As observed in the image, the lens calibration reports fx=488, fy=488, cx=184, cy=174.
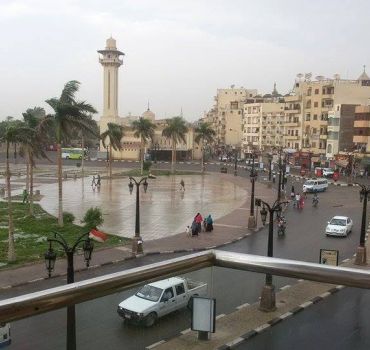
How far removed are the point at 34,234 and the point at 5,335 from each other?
25.3m

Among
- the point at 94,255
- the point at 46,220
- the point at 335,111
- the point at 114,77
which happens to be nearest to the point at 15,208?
the point at 46,220

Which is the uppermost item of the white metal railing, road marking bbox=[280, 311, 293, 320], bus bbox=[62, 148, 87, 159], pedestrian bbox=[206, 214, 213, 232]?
the white metal railing

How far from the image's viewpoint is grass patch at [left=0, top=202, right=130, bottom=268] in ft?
71.6

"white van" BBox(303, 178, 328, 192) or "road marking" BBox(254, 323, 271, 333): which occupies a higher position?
"road marking" BBox(254, 323, 271, 333)

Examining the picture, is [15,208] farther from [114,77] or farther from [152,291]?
[114,77]

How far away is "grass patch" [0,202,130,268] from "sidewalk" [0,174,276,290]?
1103 mm

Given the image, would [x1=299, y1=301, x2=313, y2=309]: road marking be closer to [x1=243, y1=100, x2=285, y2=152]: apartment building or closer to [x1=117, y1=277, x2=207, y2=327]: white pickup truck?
[x1=117, y1=277, x2=207, y2=327]: white pickup truck

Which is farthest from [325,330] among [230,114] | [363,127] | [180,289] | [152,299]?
[230,114]

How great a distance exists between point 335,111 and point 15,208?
49.4 m

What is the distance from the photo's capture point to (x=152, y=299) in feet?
10.8

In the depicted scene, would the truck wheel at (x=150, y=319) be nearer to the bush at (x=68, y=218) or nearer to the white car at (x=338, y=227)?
the white car at (x=338, y=227)

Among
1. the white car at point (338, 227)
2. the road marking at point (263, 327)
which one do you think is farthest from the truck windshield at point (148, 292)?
the white car at point (338, 227)

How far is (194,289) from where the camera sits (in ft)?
10.3

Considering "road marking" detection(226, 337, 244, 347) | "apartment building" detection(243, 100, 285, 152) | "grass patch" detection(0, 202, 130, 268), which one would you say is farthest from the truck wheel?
"apartment building" detection(243, 100, 285, 152)
